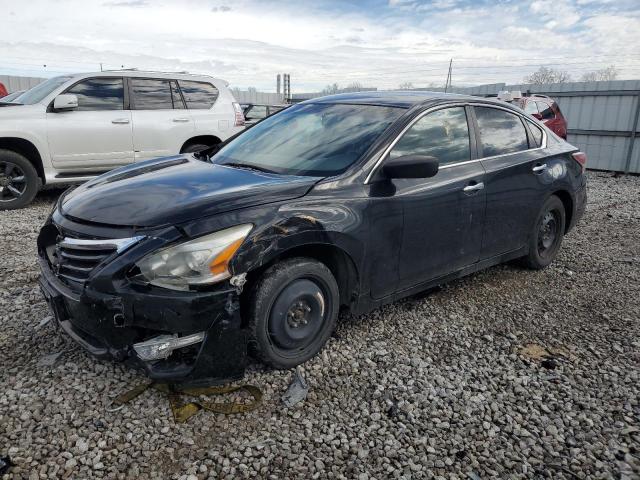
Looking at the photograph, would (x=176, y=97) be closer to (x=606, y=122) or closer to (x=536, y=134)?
(x=536, y=134)

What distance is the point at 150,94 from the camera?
779 centimetres

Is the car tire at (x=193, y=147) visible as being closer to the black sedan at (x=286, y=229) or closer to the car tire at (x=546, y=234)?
the black sedan at (x=286, y=229)

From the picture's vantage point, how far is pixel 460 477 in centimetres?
226

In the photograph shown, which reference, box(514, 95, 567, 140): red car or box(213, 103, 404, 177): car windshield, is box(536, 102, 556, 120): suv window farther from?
box(213, 103, 404, 177): car windshield

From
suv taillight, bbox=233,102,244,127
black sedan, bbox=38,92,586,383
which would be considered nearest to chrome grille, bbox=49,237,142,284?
black sedan, bbox=38,92,586,383

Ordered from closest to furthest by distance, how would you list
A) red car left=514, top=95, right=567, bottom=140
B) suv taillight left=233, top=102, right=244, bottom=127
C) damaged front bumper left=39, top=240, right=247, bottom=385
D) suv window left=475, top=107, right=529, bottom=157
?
damaged front bumper left=39, top=240, right=247, bottom=385, suv window left=475, top=107, right=529, bottom=157, suv taillight left=233, top=102, right=244, bottom=127, red car left=514, top=95, right=567, bottom=140

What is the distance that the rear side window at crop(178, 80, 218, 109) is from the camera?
8.15 meters

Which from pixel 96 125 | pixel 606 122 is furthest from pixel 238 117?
pixel 606 122

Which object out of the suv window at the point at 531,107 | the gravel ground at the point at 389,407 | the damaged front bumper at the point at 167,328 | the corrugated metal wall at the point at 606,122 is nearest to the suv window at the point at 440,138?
the gravel ground at the point at 389,407

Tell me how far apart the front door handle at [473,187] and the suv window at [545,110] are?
9.71 metres

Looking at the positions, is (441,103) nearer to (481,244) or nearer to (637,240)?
(481,244)

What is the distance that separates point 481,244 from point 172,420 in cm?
261

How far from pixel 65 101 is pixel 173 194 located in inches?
200

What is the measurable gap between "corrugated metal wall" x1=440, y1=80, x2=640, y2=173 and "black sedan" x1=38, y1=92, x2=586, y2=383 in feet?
31.9
